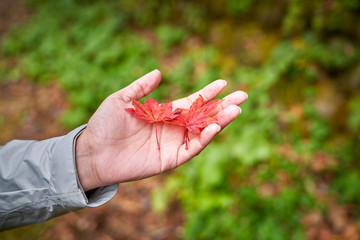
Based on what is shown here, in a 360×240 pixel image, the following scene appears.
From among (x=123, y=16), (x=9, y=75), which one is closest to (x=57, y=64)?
(x=9, y=75)

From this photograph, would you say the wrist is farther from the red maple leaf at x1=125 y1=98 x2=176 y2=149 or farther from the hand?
the red maple leaf at x1=125 y1=98 x2=176 y2=149

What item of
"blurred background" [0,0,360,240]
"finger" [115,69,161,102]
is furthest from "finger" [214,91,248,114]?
"blurred background" [0,0,360,240]

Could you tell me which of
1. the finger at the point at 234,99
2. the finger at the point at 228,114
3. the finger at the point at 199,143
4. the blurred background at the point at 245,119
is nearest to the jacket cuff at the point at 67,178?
the finger at the point at 199,143

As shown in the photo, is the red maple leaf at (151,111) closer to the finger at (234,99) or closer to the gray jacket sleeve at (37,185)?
the finger at (234,99)

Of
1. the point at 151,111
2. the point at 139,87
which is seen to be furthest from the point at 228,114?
the point at 139,87

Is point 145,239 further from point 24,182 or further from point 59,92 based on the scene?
point 59,92
